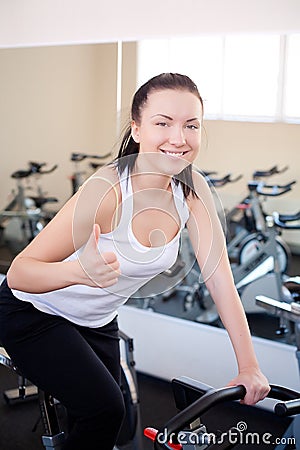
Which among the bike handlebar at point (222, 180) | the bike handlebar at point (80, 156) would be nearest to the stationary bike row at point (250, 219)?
the bike handlebar at point (222, 180)

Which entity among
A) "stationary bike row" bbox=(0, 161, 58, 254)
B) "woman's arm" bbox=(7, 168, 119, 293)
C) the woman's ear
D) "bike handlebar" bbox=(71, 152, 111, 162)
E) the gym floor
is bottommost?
the gym floor

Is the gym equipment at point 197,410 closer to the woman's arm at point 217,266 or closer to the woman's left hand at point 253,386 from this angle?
the woman's left hand at point 253,386

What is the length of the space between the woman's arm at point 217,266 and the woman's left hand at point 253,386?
0.09m

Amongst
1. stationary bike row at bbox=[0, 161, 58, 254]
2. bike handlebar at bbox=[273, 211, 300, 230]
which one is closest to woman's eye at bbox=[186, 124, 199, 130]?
bike handlebar at bbox=[273, 211, 300, 230]

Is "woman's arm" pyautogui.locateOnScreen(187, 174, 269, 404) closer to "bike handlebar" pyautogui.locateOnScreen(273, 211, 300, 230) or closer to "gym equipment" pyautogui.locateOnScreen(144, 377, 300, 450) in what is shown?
"gym equipment" pyautogui.locateOnScreen(144, 377, 300, 450)

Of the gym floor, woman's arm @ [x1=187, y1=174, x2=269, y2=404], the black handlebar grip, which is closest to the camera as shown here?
the black handlebar grip

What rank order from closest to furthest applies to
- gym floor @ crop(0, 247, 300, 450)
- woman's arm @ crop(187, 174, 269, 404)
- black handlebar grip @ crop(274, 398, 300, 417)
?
black handlebar grip @ crop(274, 398, 300, 417), woman's arm @ crop(187, 174, 269, 404), gym floor @ crop(0, 247, 300, 450)

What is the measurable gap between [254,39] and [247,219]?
136cm

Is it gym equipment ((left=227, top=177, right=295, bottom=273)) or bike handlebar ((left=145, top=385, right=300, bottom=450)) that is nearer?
bike handlebar ((left=145, top=385, right=300, bottom=450))

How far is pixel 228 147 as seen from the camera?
386cm

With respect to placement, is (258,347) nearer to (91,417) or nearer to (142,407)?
(142,407)

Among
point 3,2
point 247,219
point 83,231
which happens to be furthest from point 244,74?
point 83,231

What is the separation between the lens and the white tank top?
58.2 inches

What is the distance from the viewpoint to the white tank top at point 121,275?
148cm
